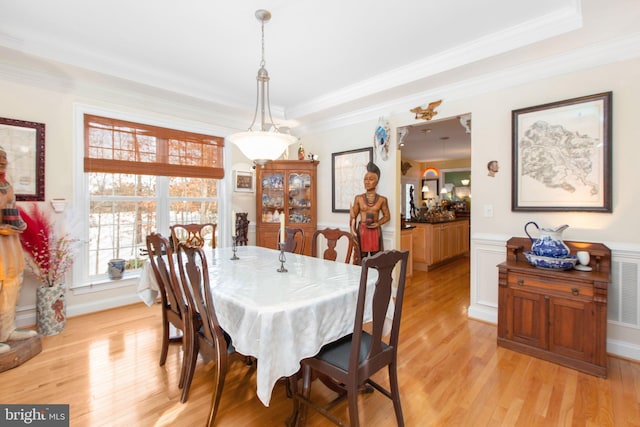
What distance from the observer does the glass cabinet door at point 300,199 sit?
462 centimetres

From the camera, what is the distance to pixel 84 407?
180 centimetres

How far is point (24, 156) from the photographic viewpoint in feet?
9.51

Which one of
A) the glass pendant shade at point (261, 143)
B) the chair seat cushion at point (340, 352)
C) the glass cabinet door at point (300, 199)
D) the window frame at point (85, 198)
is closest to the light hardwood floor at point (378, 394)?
the chair seat cushion at point (340, 352)

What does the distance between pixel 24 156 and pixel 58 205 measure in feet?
1.70

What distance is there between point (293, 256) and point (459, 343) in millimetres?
1600

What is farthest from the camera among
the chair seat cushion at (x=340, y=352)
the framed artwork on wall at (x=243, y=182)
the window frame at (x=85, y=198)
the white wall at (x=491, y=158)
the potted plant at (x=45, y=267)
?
the framed artwork on wall at (x=243, y=182)

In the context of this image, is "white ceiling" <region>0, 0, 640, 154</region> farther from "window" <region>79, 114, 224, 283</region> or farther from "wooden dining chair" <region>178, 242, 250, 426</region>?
"wooden dining chair" <region>178, 242, 250, 426</region>

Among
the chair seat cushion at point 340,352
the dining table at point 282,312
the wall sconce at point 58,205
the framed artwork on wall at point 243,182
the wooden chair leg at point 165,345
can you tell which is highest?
the framed artwork on wall at point 243,182

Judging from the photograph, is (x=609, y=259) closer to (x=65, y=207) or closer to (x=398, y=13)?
(x=398, y=13)

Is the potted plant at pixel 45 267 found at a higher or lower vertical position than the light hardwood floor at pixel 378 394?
higher

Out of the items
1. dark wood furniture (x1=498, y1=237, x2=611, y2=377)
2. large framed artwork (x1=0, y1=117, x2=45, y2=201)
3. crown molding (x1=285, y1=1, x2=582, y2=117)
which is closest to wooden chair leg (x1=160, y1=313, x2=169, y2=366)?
→ large framed artwork (x1=0, y1=117, x2=45, y2=201)

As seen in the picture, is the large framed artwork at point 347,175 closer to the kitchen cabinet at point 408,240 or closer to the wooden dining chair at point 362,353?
the kitchen cabinet at point 408,240

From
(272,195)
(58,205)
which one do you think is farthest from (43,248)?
(272,195)

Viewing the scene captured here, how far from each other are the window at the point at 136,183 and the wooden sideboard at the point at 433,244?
3.44 m
